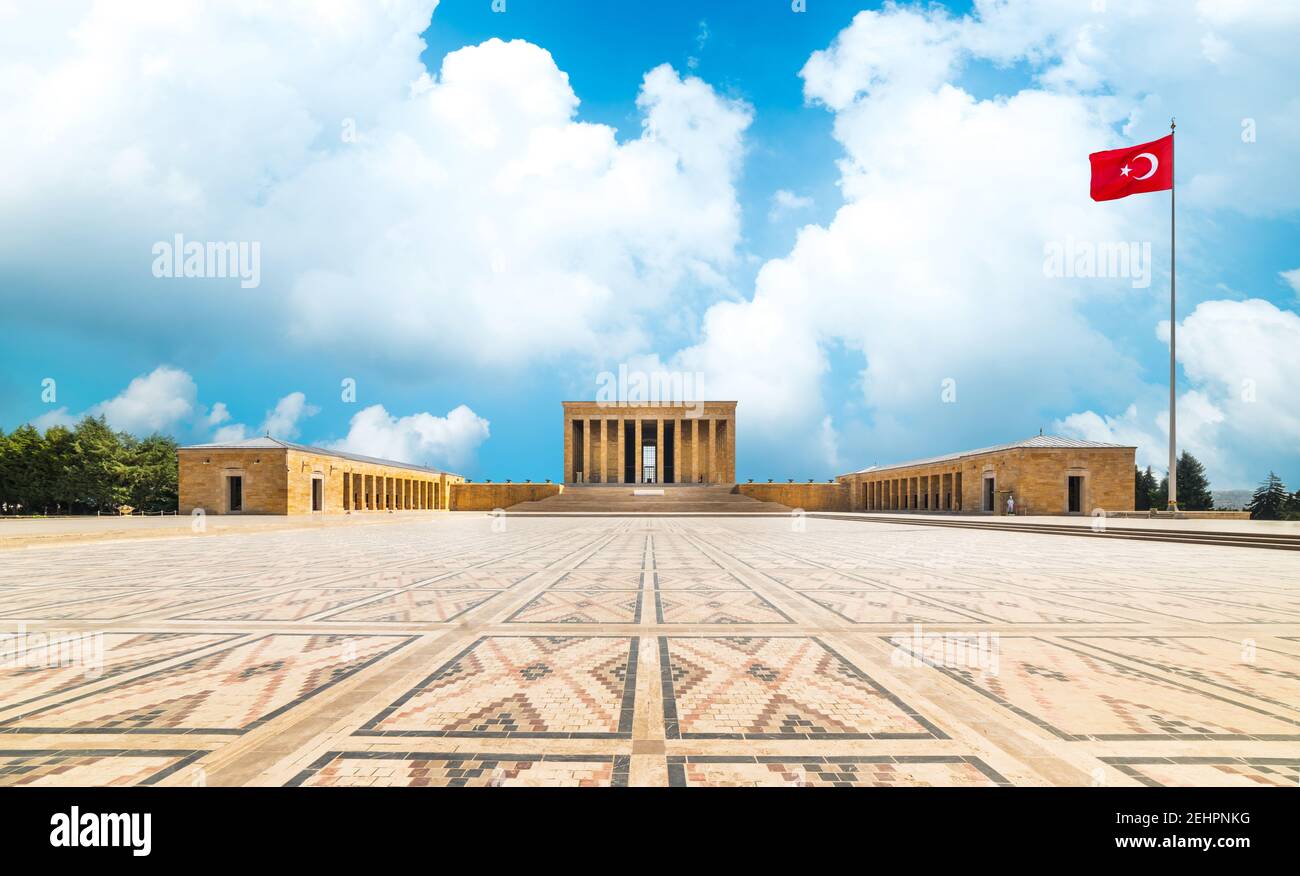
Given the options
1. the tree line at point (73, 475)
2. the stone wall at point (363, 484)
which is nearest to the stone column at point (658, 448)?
the stone wall at point (363, 484)

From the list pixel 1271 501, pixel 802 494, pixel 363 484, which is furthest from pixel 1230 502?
pixel 363 484

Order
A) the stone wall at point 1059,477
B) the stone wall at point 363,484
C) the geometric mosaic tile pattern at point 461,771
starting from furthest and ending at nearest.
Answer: the stone wall at point 363,484
the stone wall at point 1059,477
the geometric mosaic tile pattern at point 461,771

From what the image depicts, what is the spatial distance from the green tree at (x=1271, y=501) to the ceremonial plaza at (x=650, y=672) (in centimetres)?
5573

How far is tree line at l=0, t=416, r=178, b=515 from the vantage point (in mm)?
41375

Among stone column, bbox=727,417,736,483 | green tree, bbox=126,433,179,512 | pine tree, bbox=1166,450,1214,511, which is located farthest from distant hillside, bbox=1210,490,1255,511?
green tree, bbox=126,433,179,512

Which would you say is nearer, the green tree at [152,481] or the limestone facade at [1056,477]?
the limestone facade at [1056,477]

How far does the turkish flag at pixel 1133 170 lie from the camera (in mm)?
22047

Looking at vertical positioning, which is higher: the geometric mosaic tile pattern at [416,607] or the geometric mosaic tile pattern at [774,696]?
the geometric mosaic tile pattern at [774,696]

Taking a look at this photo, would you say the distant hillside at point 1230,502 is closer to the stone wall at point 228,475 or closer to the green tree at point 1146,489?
the green tree at point 1146,489

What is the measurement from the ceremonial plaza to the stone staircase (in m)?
27.3

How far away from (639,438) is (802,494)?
52.9 ft

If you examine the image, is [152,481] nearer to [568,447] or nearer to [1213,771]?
[568,447]

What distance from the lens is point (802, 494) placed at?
50406mm
